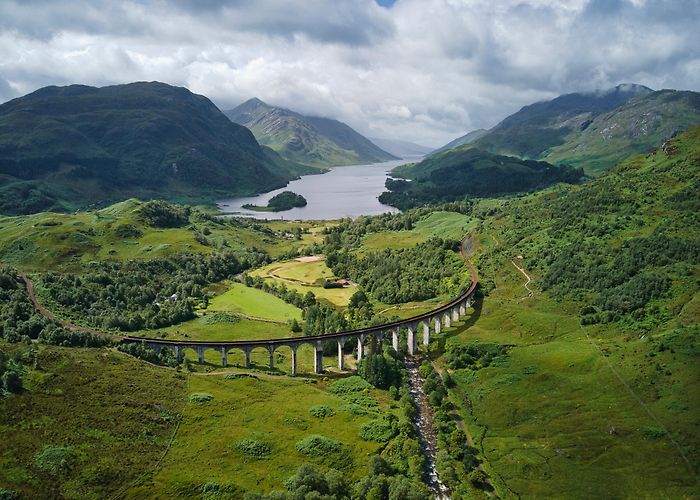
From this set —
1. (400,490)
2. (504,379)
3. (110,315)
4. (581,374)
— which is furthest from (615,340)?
(110,315)

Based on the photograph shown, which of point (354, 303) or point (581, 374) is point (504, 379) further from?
point (354, 303)

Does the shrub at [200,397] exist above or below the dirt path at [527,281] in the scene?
below

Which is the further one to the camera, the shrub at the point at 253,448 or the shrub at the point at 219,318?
the shrub at the point at 219,318

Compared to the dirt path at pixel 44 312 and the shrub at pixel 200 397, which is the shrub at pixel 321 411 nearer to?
the shrub at pixel 200 397

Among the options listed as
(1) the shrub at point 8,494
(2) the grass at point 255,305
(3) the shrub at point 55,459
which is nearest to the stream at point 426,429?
(2) the grass at point 255,305

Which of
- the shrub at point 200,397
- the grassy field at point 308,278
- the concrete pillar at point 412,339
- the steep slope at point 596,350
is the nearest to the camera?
the steep slope at point 596,350

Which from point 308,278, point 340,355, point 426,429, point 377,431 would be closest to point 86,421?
point 377,431
